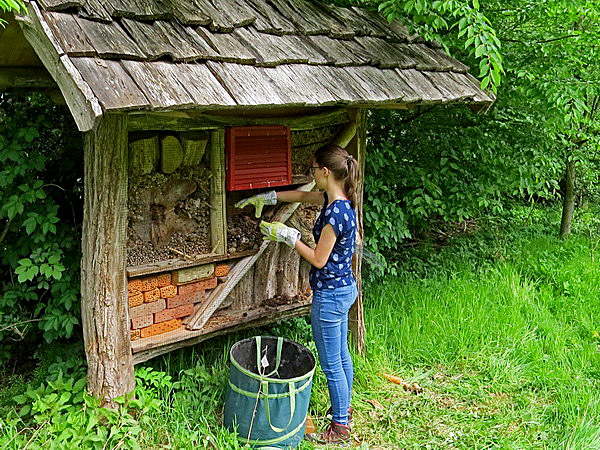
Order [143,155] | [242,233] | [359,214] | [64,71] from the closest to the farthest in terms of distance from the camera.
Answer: [64,71], [143,155], [242,233], [359,214]

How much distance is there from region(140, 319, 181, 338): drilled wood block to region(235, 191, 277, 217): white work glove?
0.86 metres

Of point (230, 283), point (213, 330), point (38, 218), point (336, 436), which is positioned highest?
point (38, 218)

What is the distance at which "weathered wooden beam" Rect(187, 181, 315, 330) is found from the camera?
382 cm

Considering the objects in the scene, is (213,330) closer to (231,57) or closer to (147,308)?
(147,308)

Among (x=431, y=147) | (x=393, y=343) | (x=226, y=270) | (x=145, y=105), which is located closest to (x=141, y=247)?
(x=226, y=270)

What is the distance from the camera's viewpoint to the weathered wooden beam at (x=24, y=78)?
3.61 m

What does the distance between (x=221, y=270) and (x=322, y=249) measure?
30.4 inches

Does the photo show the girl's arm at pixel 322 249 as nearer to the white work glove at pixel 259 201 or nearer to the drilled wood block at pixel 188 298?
the white work glove at pixel 259 201

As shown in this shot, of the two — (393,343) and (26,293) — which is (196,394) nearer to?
(26,293)

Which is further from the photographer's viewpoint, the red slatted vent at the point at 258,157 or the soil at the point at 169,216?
the red slatted vent at the point at 258,157

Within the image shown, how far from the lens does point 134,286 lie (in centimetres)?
348

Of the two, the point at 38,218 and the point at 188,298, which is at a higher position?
the point at 38,218

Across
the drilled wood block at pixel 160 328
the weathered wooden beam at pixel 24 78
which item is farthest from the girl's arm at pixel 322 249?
the weathered wooden beam at pixel 24 78

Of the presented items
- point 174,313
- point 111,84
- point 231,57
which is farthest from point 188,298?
point 111,84
